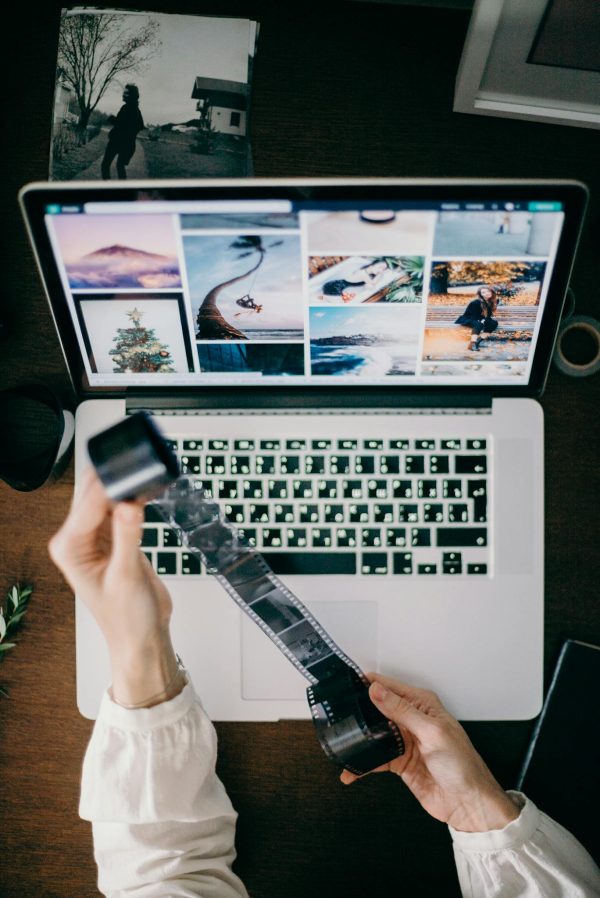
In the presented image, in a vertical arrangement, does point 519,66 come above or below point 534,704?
above

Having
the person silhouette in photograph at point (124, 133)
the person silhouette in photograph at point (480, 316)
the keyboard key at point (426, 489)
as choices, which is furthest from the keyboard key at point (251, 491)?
the person silhouette in photograph at point (124, 133)

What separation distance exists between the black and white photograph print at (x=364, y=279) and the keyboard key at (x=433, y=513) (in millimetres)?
270

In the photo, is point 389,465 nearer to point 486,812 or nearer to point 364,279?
point 364,279

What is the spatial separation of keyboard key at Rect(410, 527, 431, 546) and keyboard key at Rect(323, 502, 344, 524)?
0.10 m

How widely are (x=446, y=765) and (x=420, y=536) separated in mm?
286

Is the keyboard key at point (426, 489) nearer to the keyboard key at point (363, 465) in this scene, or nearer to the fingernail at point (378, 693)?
the keyboard key at point (363, 465)

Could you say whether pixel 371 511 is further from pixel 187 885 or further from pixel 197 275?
pixel 187 885

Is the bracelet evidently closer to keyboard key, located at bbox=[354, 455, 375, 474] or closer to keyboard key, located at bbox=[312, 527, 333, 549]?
keyboard key, located at bbox=[312, 527, 333, 549]

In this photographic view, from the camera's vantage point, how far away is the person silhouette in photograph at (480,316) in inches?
30.3

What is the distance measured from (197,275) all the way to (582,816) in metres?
0.85

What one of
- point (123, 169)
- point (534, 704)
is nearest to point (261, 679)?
point (534, 704)

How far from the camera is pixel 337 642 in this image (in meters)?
0.88

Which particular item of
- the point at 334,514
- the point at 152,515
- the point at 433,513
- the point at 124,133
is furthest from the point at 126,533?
the point at 124,133

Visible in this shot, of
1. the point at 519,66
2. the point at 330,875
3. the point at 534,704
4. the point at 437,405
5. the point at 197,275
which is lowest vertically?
the point at 330,875
